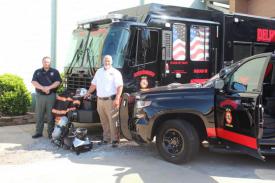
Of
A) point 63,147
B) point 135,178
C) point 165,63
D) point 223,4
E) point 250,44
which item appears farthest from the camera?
point 223,4

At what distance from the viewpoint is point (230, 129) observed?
678 cm

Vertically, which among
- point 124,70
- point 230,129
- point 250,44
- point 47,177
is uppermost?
point 250,44

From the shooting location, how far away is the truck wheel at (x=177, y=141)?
277 inches

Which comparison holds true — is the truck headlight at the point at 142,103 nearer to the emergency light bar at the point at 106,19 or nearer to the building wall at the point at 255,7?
the emergency light bar at the point at 106,19

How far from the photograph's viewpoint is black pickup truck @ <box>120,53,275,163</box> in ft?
21.5

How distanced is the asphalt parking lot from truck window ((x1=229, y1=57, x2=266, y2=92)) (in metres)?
1.35

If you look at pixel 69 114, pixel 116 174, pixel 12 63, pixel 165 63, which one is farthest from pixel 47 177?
pixel 12 63

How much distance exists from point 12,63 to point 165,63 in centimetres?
526

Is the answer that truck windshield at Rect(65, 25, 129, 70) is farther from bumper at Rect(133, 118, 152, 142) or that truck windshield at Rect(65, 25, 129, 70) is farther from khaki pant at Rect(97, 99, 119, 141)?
bumper at Rect(133, 118, 152, 142)

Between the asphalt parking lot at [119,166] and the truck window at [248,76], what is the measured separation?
135 centimetres

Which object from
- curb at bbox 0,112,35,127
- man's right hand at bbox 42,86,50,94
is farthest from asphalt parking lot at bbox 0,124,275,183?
curb at bbox 0,112,35,127

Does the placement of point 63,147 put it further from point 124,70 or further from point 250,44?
point 250,44

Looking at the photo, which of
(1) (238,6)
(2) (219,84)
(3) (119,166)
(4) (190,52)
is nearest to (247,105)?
(2) (219,84)

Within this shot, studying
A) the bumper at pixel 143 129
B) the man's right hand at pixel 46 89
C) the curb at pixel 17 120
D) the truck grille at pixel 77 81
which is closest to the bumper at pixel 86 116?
the truck grille at pixel 77 81
